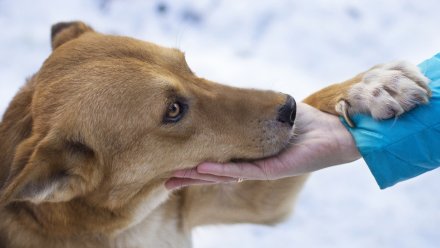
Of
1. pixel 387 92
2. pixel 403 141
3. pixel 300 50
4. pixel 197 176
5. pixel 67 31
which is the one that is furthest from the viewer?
pixel 300 50

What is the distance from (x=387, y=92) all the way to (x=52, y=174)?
6.11 feet

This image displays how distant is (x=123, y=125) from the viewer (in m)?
3.48

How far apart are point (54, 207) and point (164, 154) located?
2.37ft

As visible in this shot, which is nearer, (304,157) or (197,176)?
(304,157)

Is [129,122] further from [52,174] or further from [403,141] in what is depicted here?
[403,141]

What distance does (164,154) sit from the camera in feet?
11.4

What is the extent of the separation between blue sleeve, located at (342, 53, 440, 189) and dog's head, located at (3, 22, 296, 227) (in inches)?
17.7

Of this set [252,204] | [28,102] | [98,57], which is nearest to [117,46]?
[98,57]

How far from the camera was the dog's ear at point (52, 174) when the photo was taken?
313cm

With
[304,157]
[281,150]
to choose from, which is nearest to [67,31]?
[281,150]

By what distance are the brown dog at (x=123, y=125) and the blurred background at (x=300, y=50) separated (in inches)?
79.9

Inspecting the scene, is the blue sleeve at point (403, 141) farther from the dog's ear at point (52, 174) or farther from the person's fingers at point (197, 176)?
the dog's ear at point (52, 174)

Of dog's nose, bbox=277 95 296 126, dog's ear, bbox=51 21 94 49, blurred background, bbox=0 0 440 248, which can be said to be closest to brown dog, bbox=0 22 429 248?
dog's nose, bbox=277 95 296 126

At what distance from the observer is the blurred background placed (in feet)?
18.2
